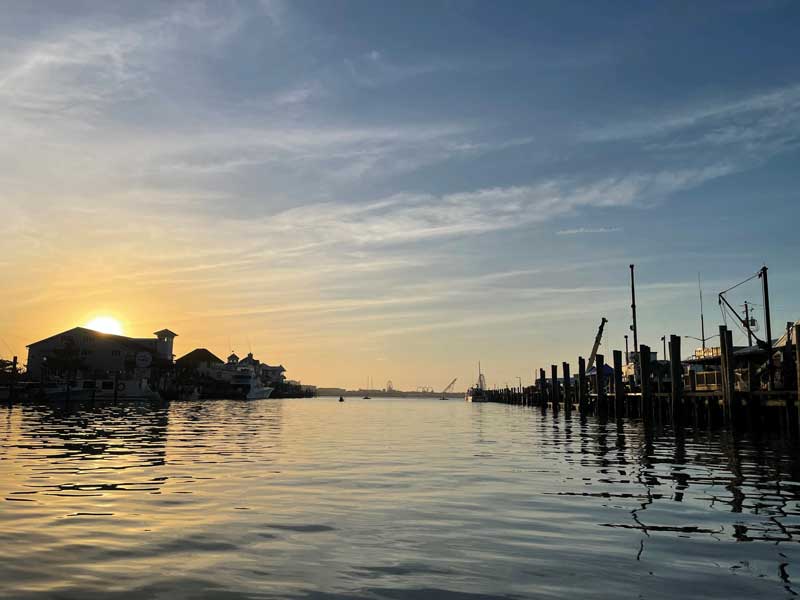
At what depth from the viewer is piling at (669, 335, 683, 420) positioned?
→ 138ft

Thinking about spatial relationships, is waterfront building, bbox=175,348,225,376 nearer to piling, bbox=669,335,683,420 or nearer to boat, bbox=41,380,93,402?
boat, bbox=41,380,93,402

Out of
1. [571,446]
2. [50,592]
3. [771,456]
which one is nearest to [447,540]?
[50,592]

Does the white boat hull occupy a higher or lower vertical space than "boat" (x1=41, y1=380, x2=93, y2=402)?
lower

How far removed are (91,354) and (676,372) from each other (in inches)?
4170

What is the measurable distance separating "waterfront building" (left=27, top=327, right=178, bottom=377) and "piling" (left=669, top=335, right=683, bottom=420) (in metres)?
96.5

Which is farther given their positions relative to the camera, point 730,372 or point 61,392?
point 61,392

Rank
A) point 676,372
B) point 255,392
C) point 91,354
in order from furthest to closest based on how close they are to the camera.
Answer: point 255,392, point 91,354, point 676,372

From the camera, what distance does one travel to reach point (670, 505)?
46.6 ft

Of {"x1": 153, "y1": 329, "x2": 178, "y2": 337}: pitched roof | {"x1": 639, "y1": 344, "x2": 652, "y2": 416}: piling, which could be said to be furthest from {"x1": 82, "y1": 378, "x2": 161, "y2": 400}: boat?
{"x1": 639, "y1": 344, "x2": 652, "y2": 416}: piling

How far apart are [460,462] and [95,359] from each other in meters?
112

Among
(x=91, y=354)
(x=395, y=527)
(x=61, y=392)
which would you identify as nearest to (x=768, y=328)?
(x=395, y=527)

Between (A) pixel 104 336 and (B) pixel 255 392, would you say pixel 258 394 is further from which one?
(A) pixel 104 336

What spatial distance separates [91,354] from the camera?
120 metres

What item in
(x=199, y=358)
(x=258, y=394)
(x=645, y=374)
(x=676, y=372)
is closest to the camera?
(x=676, y=372)
